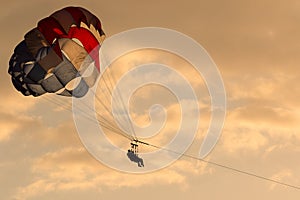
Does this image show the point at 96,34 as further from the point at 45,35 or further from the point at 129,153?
the point at 129,153

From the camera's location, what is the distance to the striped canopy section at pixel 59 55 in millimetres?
78500

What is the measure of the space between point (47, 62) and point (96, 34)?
4.88m

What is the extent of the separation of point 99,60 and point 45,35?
17.5 ft

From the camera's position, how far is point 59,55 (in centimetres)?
7869

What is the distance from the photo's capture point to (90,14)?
265ft

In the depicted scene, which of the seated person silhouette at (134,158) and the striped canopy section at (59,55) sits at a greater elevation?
the striped canopy section at (59,55)

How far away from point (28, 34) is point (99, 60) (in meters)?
6.13

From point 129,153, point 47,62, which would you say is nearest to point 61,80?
point 47,62

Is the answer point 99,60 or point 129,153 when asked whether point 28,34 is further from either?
point 129,153

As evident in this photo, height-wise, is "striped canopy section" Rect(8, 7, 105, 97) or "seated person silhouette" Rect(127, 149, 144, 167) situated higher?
"striped canopy section" Rect(8, 7, 105, 97)

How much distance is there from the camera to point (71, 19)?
258ft

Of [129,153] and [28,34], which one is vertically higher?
[28,34]

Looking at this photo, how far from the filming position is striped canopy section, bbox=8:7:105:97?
78500 millimetres

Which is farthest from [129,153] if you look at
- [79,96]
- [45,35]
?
[45,35]
